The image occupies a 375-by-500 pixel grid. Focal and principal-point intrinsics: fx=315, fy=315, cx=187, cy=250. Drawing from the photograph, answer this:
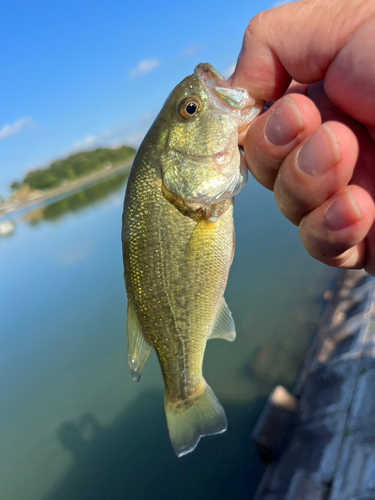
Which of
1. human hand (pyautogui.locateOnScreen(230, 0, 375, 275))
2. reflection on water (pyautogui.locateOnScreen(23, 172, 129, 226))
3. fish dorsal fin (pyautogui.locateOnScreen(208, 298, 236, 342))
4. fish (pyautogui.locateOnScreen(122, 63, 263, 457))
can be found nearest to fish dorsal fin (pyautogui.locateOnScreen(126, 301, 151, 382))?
fish (pyautogui.locateOnScreen(122, 63, 263, 457))

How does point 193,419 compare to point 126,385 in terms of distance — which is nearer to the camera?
point 193,419

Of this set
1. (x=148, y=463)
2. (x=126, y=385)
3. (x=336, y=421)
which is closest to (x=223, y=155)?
(x=336, y=421)

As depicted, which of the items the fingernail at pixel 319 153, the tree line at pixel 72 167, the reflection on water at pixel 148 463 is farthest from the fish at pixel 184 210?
the tree line at pixel 72 167

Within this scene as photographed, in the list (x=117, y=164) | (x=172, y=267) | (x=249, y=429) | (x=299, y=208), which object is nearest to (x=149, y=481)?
(x=249, y=429)

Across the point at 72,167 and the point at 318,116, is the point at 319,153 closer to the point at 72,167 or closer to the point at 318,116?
the point at 318,116

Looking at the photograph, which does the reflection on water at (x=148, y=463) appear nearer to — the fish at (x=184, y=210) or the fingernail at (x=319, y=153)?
the fish at (x=184, y=210)

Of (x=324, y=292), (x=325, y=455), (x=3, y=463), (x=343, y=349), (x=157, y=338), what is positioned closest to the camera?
(x=157, y=338)

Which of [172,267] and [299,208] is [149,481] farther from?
[299,208]
